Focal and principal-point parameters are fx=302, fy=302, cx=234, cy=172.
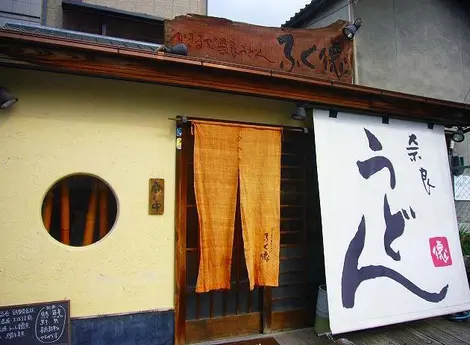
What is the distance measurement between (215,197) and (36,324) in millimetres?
2842

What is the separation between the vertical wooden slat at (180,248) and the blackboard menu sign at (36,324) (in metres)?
1.46

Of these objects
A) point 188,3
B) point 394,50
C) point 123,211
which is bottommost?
point 123,211

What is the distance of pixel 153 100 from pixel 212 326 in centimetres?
365

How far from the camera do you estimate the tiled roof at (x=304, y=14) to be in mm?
7796

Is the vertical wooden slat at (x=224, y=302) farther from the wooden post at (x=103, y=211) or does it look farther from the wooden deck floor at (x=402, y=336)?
the wooden post at (x=103, y=211)

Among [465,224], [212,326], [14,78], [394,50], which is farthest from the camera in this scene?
[465,224]

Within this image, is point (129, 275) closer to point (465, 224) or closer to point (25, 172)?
point (25, 172)

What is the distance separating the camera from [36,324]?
390 centimetres

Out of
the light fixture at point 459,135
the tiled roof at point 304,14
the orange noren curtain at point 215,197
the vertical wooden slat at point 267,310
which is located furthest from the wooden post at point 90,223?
the light fixture at point 459,135

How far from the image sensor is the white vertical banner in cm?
480

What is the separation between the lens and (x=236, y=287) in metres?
5.04

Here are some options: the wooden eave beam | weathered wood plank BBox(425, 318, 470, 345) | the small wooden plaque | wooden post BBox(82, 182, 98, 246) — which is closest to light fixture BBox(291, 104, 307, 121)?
the wooden eave beam

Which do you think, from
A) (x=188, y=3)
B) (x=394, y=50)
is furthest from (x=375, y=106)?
(x=188, y=3)

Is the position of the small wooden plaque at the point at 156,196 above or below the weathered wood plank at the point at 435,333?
above
